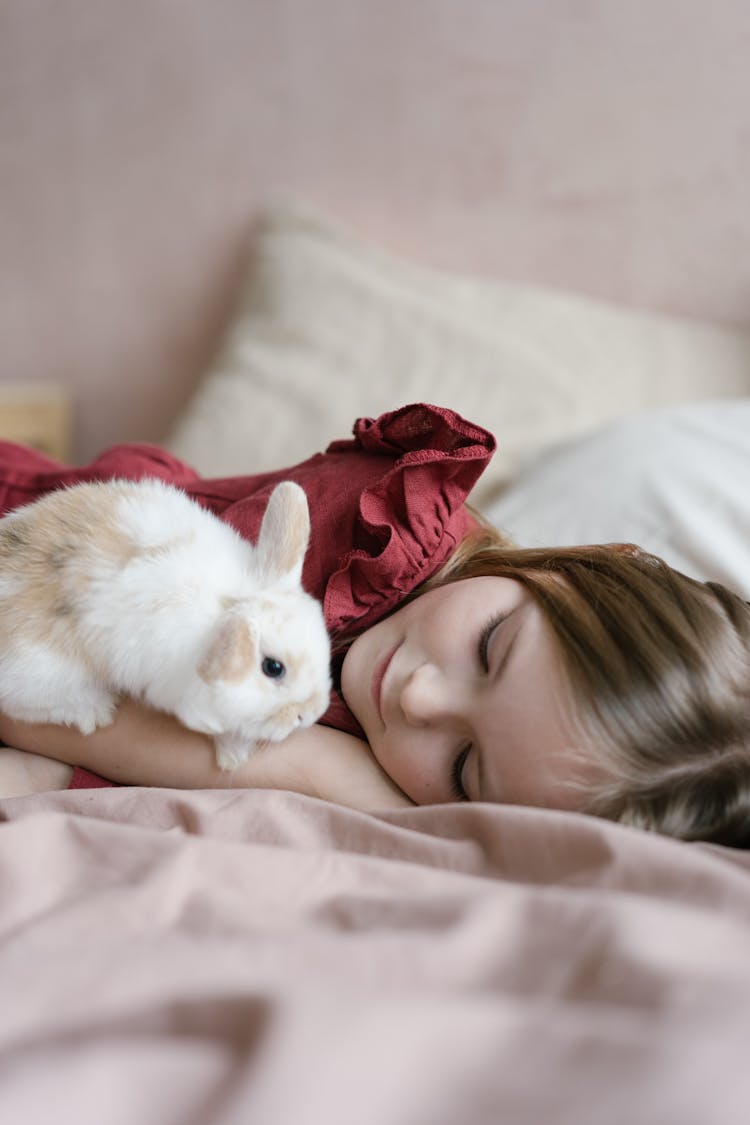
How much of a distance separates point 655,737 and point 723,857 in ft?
0.42

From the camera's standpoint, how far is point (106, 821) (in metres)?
0.77

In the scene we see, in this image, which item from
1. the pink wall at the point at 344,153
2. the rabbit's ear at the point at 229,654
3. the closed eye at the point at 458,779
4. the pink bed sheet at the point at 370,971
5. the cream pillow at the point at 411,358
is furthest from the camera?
the pink wall at the point at 344,153

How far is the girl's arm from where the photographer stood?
2.98ft

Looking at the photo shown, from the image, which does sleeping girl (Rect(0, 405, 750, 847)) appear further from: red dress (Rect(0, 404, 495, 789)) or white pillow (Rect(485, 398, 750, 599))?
white pillow (Rect(485, 398, 750, 599))

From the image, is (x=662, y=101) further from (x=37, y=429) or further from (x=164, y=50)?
(x=37, y=429)

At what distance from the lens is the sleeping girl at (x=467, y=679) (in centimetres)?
80

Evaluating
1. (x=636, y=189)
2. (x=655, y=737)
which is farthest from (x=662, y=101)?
(x=655, y=737)

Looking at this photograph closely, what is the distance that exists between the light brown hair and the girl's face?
0.08 feet

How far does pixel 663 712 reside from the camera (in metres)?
0.80

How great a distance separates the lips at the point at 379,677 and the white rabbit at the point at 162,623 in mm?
59

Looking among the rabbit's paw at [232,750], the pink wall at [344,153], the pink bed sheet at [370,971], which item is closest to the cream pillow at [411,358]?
the pink wall at [344,153]

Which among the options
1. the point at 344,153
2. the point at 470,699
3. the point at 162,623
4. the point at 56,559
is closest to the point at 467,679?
the point at 470,699

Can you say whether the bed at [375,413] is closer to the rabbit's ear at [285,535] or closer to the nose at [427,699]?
the nose at [427,699]

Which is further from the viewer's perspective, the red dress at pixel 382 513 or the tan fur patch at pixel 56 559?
the red dress at pixel 382 513
